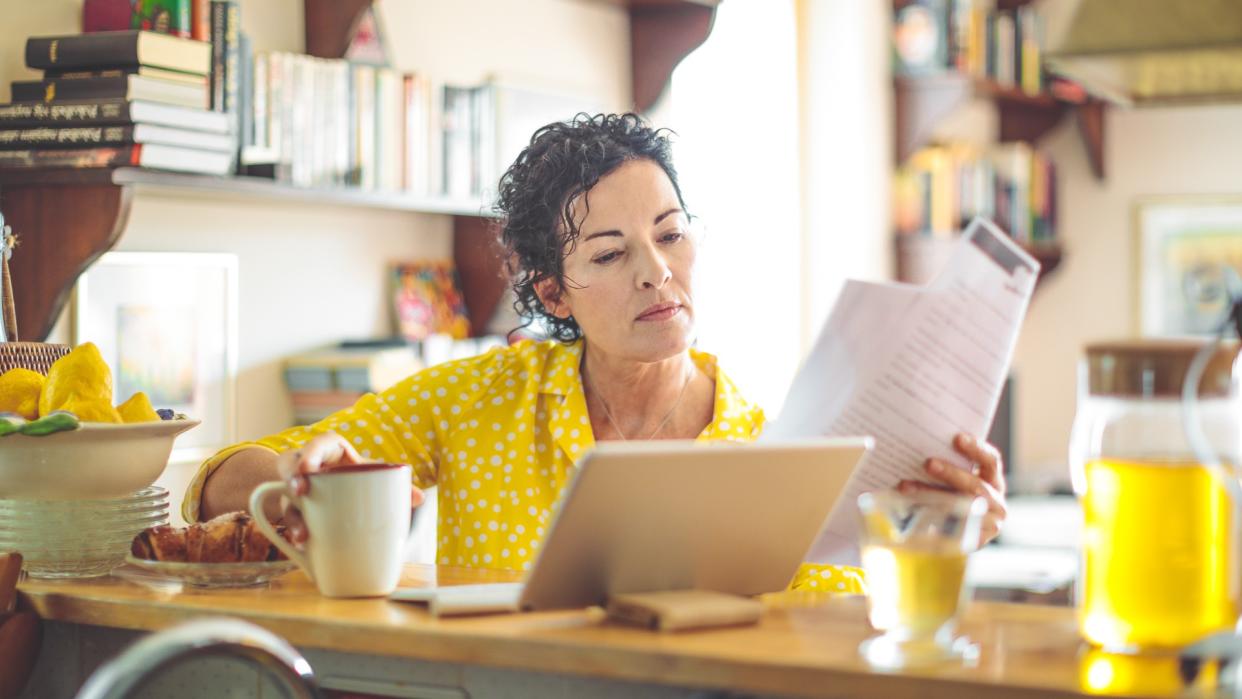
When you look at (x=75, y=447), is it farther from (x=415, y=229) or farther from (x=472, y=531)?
(x=415, y=229)

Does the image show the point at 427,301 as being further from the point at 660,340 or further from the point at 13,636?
the point at 13,636

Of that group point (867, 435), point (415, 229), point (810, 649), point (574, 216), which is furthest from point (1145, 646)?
point (415, 229)

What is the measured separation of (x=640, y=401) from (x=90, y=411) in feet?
2.44

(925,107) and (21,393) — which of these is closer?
(21,393)

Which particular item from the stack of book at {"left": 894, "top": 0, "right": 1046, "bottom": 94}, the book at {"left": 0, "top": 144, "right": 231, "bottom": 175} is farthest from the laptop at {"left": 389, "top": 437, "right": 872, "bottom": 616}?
the stack of book at {"left": 894, "top": 0, "right": 1046, "bottom": 94}

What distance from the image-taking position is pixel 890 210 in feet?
14.3

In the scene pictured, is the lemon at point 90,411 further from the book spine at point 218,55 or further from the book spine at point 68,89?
the book spine at point 218,55

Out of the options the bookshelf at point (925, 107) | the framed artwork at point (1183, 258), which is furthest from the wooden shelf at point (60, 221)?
the framed artwork at point (1183, 258)

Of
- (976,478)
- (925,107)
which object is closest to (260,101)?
(976,478)

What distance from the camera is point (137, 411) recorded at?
4.66ft

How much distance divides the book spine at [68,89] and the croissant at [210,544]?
814 mm

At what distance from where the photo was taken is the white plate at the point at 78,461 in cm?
135

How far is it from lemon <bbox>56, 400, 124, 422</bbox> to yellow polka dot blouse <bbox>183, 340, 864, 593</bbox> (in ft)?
1.34

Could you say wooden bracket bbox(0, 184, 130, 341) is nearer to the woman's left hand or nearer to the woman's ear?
the woman's ear
